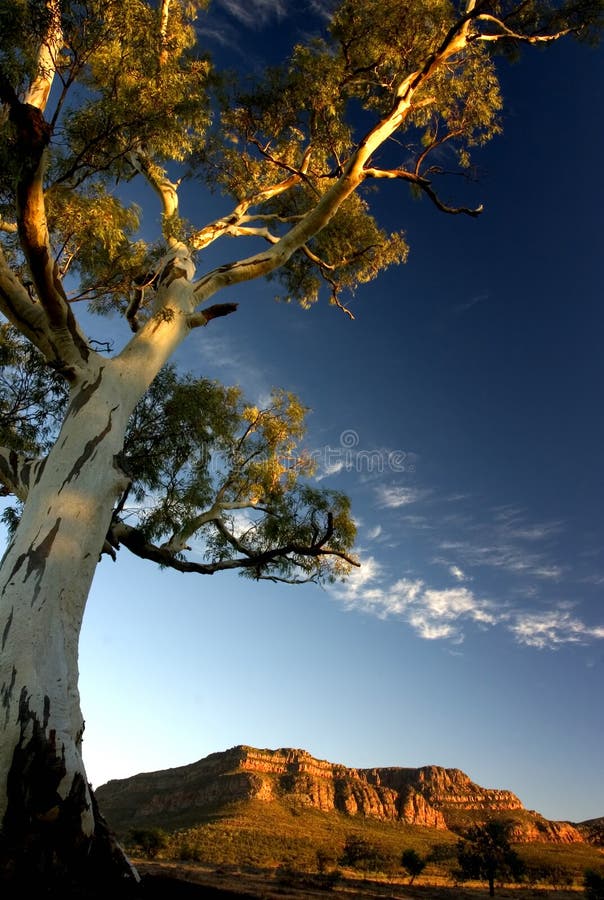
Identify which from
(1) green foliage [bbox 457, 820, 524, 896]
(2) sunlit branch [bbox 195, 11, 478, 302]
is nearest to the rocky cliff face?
(1) green foliage [bbox 457, 820, 524, 896]

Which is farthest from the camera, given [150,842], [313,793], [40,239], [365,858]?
[313,793]

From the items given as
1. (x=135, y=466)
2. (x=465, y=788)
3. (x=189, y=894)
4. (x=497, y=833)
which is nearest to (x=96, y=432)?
(x=189, y=894)

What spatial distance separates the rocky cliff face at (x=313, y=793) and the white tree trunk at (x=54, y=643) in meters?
61.3

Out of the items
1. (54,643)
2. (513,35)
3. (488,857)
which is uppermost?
(513,35)

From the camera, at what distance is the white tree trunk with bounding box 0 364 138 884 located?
2.47 meters

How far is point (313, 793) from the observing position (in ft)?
227

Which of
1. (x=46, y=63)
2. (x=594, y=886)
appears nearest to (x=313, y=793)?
(x=594, y=886)

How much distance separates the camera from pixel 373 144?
19.5 feet

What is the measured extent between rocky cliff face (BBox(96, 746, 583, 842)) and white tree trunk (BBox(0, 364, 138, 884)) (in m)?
61.3

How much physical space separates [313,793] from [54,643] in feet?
259

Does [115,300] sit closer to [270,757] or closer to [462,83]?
[462,83]

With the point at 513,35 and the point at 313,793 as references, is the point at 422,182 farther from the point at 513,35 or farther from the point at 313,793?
the point at 313,793

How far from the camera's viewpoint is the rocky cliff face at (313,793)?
6391 centimetres

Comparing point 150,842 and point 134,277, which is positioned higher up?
point 134,277
